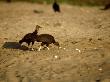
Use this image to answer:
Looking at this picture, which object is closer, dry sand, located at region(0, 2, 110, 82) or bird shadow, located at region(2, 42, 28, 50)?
dry sand, located at region(0, 2, 110, 82)

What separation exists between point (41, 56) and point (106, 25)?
4006 mm

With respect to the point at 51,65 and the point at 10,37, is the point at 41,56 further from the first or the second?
the point at 10,37

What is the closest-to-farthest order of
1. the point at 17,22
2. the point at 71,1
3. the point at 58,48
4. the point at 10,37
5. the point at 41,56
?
the point at 41,56 → the point at 58,48 → the point at 10,37 → the point at 17,22 → the point at 71,1

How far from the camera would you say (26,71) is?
980 cm

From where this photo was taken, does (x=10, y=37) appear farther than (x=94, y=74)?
Yes

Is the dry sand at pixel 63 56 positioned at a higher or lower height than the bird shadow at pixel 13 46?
higher

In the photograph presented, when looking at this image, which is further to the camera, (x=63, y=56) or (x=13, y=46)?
(x=13, y=46)

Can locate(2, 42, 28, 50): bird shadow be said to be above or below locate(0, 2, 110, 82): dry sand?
below

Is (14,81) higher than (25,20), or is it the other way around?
(14,81)

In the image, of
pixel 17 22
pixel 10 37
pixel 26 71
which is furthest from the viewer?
pixel 17 22

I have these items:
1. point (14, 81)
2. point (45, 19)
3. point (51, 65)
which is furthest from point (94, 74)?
point (45, 19)

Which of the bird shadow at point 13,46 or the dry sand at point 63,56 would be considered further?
the bird shadow at point 13,46

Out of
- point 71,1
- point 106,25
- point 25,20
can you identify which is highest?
point 106,25

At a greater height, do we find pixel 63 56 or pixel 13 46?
pixel 63 56
